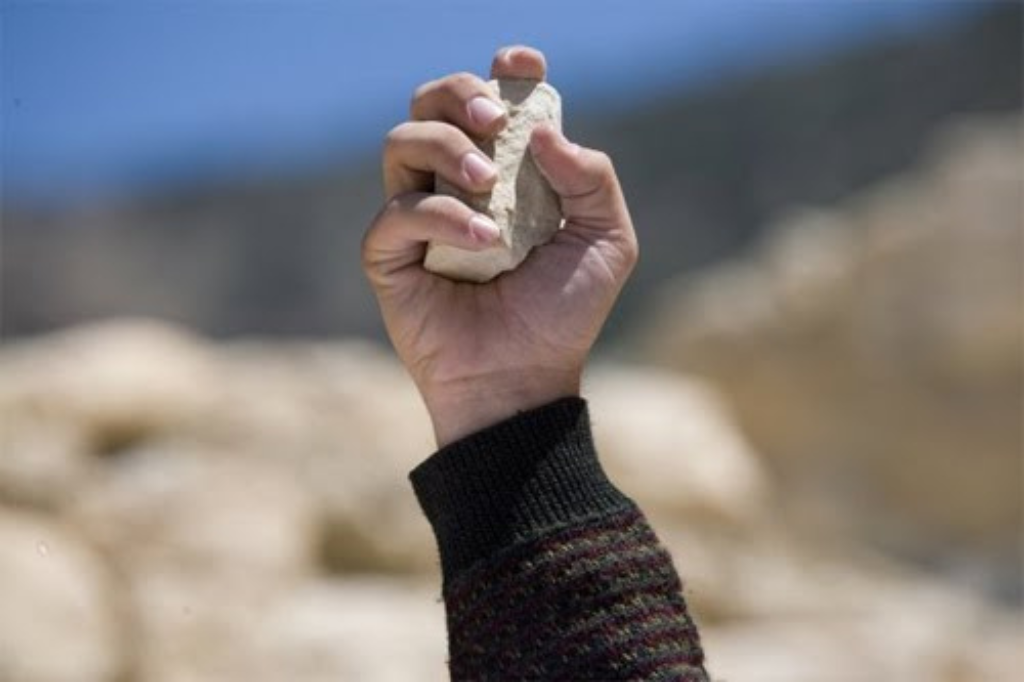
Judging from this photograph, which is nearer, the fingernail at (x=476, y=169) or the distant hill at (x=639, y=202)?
the fingernail at (x=476, y=169)

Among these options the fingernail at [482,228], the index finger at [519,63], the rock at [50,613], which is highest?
the rock at [50,613]

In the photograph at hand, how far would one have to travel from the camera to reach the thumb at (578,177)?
1655 millimetres

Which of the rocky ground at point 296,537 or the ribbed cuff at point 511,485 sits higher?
the rocky ground at point 296,537

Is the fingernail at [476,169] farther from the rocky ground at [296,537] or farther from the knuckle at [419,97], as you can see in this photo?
the rocky ground at [296,537]

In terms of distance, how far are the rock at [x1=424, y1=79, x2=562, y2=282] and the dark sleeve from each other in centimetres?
17

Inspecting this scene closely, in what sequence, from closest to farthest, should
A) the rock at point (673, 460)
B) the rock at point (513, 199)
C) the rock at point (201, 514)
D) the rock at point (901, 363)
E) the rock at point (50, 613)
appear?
the rock at point (513, 199) → the rock at point (50, 613) → the rock at point (201, 514) → the rock at point (673, 460) → the rock at point (901, 363)

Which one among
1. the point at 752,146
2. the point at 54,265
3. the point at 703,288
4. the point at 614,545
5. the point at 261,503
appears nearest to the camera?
the point at 614,545

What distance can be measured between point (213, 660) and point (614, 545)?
9.44 ft

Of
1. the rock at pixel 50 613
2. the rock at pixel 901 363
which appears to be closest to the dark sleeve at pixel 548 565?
the rock at pixel 50 613

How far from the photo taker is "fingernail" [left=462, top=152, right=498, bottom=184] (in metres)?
1.54

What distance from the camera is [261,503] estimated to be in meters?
4.83

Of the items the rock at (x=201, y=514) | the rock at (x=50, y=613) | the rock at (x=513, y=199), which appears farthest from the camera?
the rock at (x=201, y=514)

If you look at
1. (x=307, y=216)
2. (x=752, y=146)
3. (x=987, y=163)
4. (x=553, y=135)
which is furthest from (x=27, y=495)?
(x=307, y=216)

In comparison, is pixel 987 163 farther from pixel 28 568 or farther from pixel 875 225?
pixel 28 568
